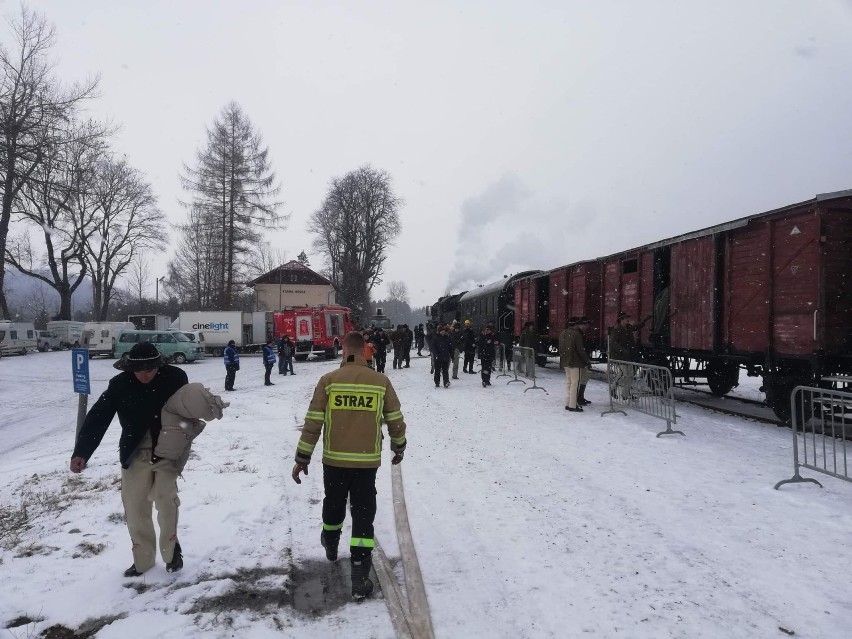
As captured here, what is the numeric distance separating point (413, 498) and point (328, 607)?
2.25 meters

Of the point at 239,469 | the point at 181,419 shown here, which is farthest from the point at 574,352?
the point at 181,419

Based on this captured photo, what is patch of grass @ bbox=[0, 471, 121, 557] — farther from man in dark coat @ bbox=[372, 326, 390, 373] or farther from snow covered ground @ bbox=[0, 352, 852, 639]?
man in dark coat @ bbox=[372, 326, 390, 373]

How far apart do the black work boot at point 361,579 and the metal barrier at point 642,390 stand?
5.94 metres

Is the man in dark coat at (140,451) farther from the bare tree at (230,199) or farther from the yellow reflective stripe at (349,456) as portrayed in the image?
the bare tree at (230,199)

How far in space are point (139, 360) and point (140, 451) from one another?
648mm

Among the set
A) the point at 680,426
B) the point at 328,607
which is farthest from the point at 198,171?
the point at 328,607

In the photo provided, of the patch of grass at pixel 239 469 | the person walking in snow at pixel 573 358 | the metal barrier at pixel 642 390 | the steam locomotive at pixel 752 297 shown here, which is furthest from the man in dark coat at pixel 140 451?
the person walking in snow at pixel 573 358

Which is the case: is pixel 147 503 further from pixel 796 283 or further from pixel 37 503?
pixel 796 283

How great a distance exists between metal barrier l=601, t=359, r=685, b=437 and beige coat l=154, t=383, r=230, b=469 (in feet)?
21.9

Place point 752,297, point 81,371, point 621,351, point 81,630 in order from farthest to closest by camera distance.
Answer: point 621,351 → point 752,297 → point 81,371 → point 81,630

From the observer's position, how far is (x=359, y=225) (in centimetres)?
5041

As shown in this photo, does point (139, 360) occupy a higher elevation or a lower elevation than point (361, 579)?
higher

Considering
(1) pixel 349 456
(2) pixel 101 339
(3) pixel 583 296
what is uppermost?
(3) pixel 583 296

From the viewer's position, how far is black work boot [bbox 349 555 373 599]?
145 inches
